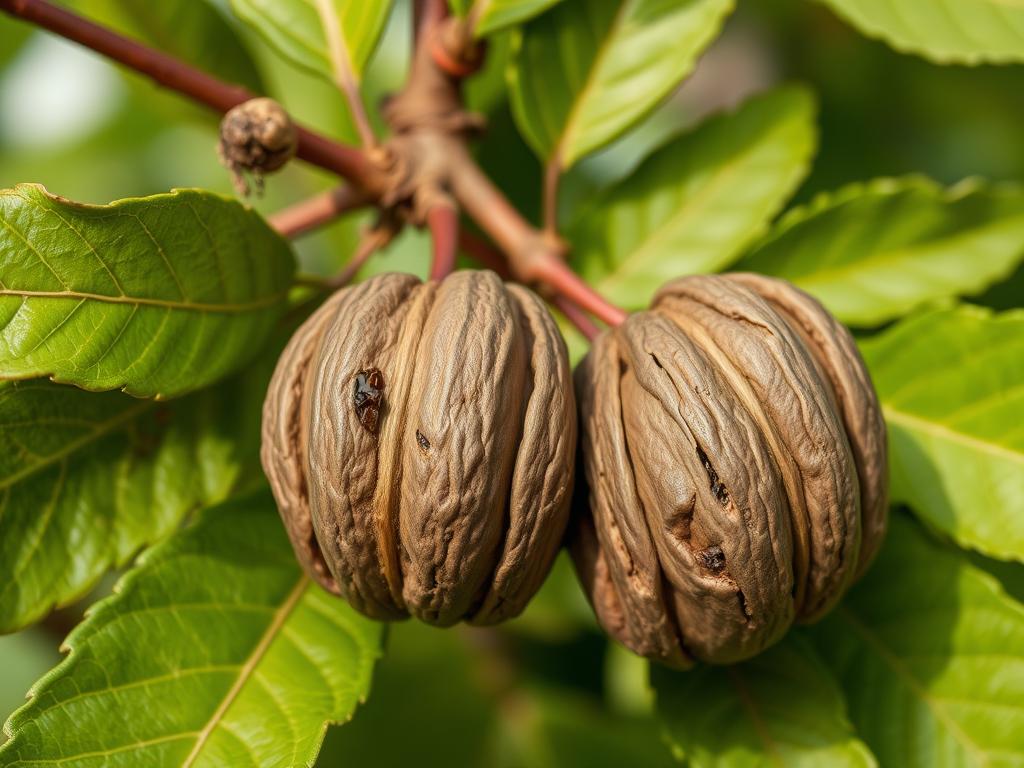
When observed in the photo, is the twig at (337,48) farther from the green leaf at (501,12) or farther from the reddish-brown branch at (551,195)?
the reddish-brown branch at (551,195)

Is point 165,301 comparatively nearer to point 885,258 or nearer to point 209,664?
point 209,664

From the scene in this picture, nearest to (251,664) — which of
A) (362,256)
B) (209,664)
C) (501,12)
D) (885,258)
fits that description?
(209,664)

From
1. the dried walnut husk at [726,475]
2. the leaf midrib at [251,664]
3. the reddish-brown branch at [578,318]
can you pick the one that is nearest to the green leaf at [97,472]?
the leaf midrib at [251,664]

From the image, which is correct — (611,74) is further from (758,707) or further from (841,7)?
(758,707)

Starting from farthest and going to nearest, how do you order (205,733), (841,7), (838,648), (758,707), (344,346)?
(841,7)
(838,648)
(758,707)
(205,733)
(344,346)

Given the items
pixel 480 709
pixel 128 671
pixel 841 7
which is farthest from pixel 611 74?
pixel 480 709

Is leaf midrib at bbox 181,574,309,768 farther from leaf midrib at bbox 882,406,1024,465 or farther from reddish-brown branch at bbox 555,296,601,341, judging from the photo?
leaf midrib at bbox 882,406,1024,465
